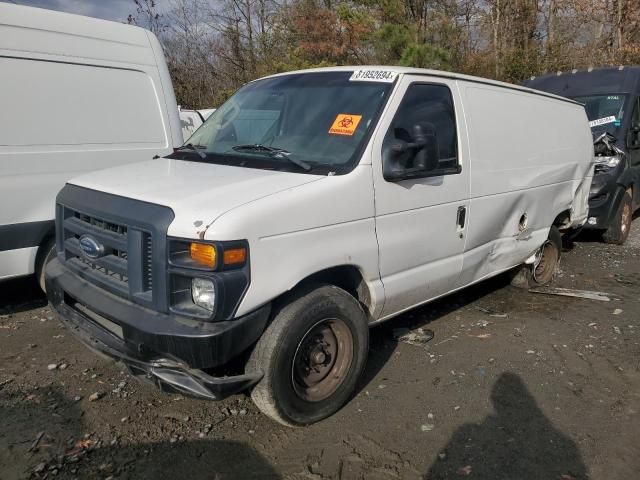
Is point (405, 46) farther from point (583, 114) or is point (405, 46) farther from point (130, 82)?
point (130, 82)

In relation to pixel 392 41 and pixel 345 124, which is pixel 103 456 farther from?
pixel 392 41

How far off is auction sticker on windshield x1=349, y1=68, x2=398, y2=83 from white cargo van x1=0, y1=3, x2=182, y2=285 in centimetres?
251

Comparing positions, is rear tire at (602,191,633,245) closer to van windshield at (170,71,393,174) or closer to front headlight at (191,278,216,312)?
van windshield at (170,71,393,174)

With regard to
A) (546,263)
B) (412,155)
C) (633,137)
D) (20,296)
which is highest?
(633,137)

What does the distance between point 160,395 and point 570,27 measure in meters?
20.8

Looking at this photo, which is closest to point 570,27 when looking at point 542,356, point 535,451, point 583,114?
point 583,114

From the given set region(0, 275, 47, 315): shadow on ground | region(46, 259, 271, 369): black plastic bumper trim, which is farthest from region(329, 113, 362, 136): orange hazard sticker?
region(0, 275, 47, 315): shadow on ground

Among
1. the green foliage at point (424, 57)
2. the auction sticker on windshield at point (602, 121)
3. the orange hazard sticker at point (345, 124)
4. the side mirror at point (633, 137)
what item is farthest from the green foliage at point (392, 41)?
the orange hazard sticker at point (345, 124)

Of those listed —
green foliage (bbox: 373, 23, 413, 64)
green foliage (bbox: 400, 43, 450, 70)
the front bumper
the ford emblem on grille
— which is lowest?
the front bumper

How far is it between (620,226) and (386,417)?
6160mm

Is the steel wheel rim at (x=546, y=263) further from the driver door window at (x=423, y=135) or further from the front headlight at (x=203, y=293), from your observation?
the front headlight at (x=203, y=293)

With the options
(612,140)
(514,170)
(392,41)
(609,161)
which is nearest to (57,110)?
(514,170)

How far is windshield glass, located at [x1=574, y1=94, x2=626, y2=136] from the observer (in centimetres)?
804

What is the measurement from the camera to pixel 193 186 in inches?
116
